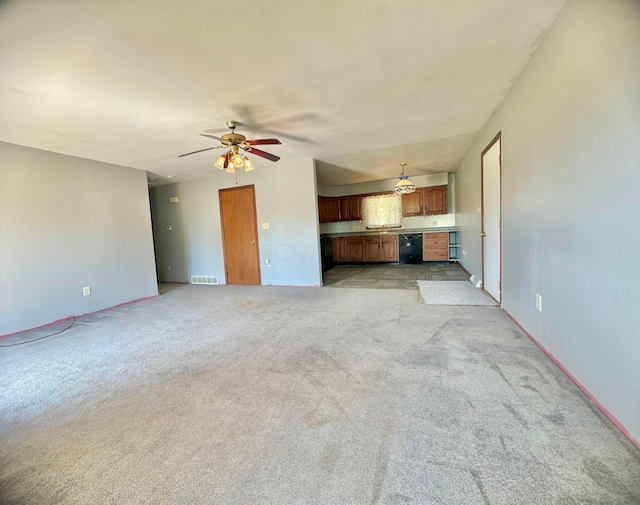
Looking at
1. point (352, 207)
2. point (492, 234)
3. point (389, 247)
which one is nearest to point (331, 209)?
point (352, 207)

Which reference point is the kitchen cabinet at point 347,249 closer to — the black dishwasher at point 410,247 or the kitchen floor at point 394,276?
the kitchen floor at point 394,276

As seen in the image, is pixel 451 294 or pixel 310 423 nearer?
pixel 310 423

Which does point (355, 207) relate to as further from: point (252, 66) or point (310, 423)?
point (310, 423)

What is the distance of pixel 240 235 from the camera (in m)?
5.68

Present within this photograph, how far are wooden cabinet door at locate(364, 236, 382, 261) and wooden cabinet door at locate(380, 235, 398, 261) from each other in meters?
0.11

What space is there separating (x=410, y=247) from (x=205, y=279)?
523 centimetres

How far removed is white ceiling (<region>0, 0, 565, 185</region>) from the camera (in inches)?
63.4

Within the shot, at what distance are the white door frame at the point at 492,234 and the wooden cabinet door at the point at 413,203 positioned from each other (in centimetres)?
328

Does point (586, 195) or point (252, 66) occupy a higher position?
point (252, 66)

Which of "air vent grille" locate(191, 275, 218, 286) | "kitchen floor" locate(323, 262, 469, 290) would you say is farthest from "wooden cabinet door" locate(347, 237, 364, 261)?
"air vent grille" locate(191, 275, 218, 286)

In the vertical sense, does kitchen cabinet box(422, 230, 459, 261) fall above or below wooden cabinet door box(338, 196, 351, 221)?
below

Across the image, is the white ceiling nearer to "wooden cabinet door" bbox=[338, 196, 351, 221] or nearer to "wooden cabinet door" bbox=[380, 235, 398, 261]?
"wooden cabinet door" bbox=[380, 235, 398, 261]

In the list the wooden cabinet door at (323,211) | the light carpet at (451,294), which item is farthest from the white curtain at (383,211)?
the light carpet at (451,294)

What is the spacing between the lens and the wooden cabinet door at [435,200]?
23.4ft
